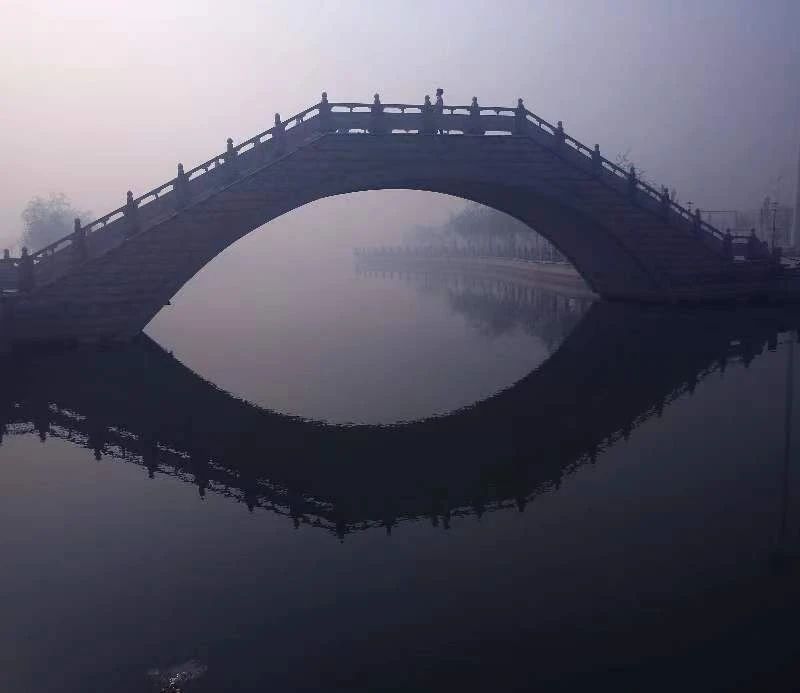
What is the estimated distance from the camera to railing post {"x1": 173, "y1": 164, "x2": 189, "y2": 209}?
75.1 ft

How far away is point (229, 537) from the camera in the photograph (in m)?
8.59

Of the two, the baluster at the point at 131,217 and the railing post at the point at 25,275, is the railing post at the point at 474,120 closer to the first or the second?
the baluster at the point at 131,217

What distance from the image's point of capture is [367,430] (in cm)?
1354

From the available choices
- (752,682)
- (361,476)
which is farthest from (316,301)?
(752,682)

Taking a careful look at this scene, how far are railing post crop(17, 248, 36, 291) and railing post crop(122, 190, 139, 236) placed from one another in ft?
10.2

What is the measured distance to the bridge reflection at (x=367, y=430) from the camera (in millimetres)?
9945

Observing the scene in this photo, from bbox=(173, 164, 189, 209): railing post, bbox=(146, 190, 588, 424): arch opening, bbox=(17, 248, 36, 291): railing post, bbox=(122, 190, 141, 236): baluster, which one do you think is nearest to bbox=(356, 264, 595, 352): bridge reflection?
bbox=(146, 190, 588, 424): arch opening

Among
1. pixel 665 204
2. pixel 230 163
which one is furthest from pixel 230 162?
pixel 665 204

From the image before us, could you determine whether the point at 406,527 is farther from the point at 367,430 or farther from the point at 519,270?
the point at 519,270

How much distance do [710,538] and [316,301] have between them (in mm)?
39051

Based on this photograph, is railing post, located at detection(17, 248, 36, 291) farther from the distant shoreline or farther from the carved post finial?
the distant shoreline

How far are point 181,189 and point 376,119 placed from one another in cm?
765

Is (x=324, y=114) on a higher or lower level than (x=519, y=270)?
higher

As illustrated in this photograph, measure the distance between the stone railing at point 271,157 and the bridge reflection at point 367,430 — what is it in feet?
11.9
